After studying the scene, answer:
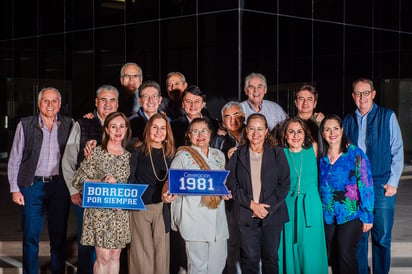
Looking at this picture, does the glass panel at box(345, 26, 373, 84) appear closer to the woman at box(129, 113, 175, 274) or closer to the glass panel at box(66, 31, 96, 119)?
the glass panel at box(66, 31, 96, 119)

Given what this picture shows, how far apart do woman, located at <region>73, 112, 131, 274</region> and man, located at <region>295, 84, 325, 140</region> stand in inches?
67.9

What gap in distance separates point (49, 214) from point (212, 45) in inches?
174

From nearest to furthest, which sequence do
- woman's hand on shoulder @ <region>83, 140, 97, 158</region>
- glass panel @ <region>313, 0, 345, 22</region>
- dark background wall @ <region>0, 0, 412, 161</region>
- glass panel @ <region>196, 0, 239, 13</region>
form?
1. woman's hand on shoulder @ <region>83, 140, 97, 158</region>
2. glass panel @ <region>196, 0, 239, 13</region>
3. dark background wall @ <region>0, 0, 412, 161</region>
4. glass panel @ <region>313, 0, 345, 22</region>

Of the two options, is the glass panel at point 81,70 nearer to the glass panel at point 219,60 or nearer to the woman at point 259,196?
the glass panel at point 219,60

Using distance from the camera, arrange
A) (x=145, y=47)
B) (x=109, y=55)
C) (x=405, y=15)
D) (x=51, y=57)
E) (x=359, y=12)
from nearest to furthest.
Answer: (x=145, y=47) → (x=109, y=55) → (x=359, y=12) → (x=51, y=57) → (x=405, y=15)

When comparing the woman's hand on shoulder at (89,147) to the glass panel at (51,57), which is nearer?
the woman's hand on shoulder at (89,147)

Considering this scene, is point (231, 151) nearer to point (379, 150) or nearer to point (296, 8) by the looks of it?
point (379, 150)

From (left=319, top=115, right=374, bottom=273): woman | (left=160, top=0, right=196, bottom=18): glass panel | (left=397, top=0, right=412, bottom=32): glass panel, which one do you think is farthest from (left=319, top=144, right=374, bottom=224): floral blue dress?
(left=397, top=0, right=412, bottom=32): glass panel

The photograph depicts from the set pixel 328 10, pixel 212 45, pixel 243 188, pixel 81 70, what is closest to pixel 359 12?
pixel 328 10

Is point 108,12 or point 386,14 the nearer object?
point 108,12

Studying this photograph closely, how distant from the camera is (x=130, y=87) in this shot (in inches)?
251

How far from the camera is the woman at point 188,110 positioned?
5.73 meters

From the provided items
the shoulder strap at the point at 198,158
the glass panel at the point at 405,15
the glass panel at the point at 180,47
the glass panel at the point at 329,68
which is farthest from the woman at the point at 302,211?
the glass panel at the point at 405,15

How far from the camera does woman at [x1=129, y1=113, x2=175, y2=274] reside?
5.14 m
